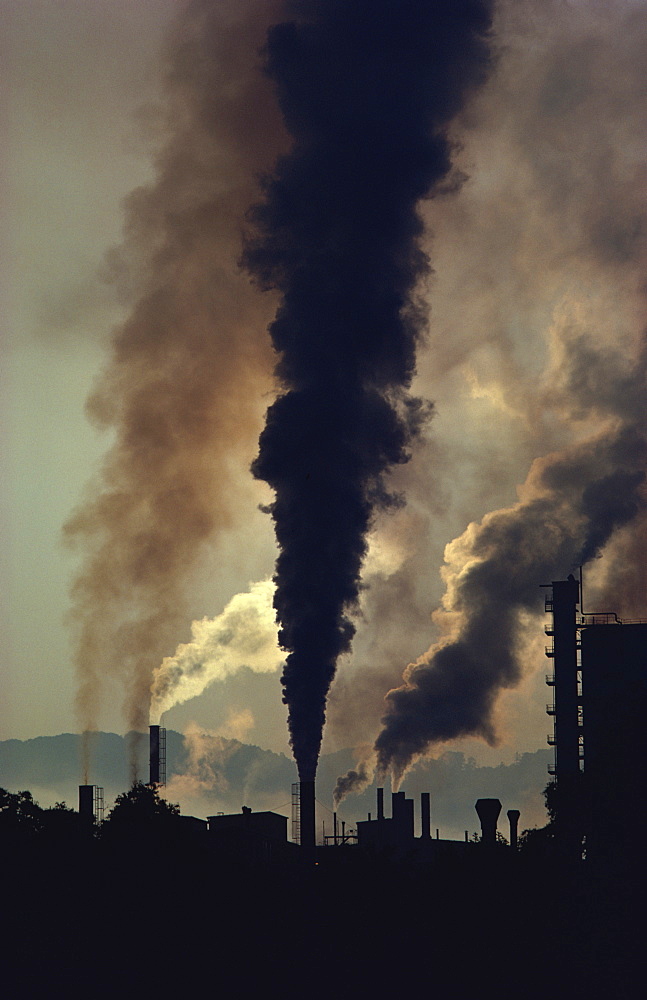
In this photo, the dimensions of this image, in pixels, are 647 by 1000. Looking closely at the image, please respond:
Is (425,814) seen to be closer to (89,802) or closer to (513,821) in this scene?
(89,802)

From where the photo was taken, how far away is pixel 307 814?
68.4 metres

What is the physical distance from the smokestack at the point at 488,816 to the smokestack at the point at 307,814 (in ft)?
37.0

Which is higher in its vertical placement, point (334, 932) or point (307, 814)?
point (307, 814)

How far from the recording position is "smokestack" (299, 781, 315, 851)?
2672 inches

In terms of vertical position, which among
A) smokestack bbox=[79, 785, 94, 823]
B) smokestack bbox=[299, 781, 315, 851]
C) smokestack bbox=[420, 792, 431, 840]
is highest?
smokestack bbox=[299, 781, 315, 851]

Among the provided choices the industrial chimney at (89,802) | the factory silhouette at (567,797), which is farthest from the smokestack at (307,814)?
the industrial chimney at (89,802)

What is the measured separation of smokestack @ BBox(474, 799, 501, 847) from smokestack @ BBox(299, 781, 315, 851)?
11.3m

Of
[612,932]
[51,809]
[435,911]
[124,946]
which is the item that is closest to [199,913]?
[124,946]

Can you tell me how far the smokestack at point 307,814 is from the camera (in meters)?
67.9

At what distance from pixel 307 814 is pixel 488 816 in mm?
12428

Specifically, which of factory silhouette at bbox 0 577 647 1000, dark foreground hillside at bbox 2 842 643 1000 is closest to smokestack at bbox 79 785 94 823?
factory silhouette at bbox 0 577 647 1000

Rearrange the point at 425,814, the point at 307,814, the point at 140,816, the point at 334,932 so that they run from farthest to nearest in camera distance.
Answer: the point at 425,814 < the point at 140,816 < the point at 307,814 < the point at 334,932

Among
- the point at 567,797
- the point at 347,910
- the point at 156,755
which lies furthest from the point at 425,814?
the point at 347,910

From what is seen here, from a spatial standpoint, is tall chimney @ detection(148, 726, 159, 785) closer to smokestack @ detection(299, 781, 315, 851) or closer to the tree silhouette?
the tree silhouette
